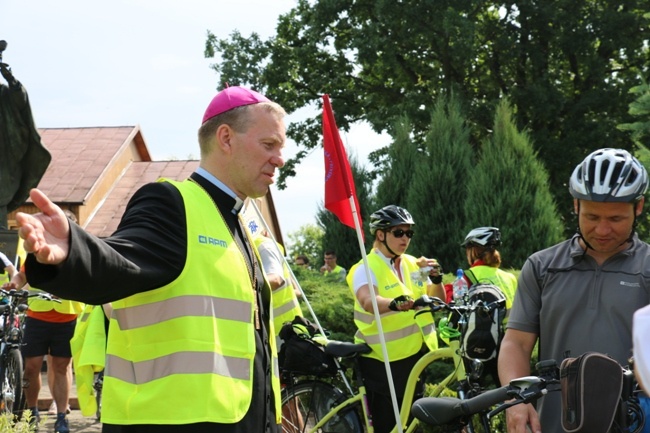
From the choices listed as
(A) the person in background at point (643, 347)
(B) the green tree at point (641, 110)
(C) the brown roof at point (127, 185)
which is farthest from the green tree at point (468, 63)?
(A) the person in background at point (643, 347)

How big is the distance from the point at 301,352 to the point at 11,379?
3711mm

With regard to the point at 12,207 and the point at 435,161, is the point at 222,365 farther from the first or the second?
the point at 435,161

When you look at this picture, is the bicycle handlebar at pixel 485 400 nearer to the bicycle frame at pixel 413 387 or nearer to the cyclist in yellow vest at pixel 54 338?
the bicycle frame at pixel 413 387

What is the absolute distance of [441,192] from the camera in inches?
813

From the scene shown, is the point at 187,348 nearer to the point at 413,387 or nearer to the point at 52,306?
the point at 413,387

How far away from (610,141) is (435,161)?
9118 millimetres

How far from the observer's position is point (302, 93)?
104 feet

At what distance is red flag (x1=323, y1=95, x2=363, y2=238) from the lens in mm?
8195

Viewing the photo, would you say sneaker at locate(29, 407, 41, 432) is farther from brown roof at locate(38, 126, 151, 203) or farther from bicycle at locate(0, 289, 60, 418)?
brown roof at locate(38, 126, 151, 203)

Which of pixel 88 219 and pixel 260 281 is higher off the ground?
pixel 88 219

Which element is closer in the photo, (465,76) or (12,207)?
(12,207)

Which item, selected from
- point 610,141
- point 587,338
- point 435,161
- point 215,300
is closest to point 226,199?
point 215,300

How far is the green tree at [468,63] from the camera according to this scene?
92.6 ft

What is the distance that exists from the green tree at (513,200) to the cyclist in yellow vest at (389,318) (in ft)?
34.5
